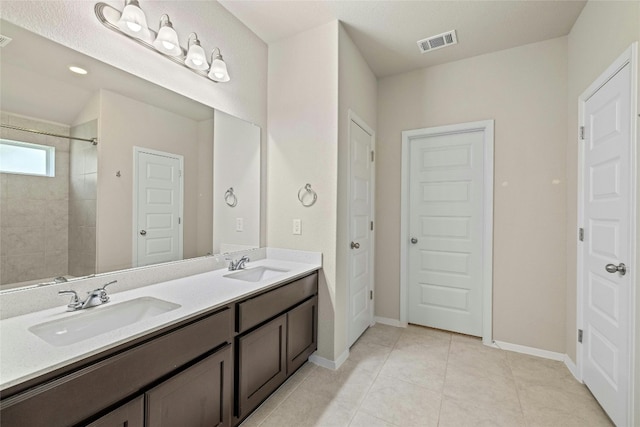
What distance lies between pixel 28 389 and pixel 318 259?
1.68 metres

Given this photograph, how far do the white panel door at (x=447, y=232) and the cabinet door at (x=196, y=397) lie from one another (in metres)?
2.21

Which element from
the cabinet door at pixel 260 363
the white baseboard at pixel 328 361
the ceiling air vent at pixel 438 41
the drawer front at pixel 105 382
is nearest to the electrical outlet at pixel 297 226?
the cabinet door at pixel 260 363

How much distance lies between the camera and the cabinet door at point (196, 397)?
1.08 meters

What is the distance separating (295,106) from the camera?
7.74ft

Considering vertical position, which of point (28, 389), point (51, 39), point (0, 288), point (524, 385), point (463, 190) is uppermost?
point (51, 39)

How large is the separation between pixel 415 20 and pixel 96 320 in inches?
111

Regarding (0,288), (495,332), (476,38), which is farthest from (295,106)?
(495,332)

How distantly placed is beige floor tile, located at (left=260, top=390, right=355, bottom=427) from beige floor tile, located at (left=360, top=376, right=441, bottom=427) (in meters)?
0.16

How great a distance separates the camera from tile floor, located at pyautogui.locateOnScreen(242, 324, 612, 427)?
1.66 metres

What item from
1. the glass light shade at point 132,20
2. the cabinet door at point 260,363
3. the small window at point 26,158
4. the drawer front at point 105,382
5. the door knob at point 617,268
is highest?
the glass light shade at point 132,20

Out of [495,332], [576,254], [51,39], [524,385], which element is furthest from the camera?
[495,332]

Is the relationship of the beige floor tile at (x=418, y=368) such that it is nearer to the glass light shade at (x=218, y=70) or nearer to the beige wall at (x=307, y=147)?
the beige wall at (x=307, y=147)

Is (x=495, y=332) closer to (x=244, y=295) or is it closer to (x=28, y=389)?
(x=244, y=295)

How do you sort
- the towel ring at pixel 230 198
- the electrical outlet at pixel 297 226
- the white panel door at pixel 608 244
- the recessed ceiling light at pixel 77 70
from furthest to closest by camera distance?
the electrical outlet at pixel 297 226, the towel ring at pixel 230 198, the white panel door at pixel 608 244, the recessed ceiling light at pixel 77 70
